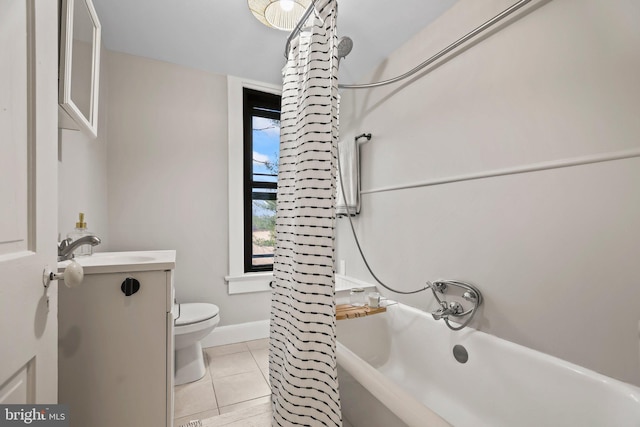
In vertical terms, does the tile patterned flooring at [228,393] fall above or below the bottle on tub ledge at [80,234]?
below

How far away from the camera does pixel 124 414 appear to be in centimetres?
104

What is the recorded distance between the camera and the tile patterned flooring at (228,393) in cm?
142

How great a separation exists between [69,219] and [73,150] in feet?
1.21

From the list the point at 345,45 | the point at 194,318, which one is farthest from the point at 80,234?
the point at 345,45

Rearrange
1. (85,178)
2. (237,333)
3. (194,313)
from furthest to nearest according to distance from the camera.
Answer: (237,333), (194,313), (85,178)

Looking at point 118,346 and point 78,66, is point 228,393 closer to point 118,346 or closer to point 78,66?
point 118,346

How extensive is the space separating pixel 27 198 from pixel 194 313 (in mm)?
1432

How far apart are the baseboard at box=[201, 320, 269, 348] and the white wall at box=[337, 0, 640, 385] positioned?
1.28m

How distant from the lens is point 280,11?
59.7 inches

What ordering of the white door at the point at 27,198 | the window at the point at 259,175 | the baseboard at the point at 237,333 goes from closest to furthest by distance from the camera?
1. the white door at the point at 27,198
2. the baseboard at the point at 237,333
3. the window at the point at 259,175

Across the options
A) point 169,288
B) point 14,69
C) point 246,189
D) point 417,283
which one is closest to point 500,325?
point 417,283

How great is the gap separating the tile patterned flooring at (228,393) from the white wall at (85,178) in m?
1.08

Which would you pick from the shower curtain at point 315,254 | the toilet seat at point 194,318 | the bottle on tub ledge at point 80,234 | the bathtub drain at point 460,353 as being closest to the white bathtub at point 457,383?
the bathtub drain at point 460,353

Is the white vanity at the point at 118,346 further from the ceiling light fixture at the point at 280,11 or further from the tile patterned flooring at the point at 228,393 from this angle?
the ceiling light fixture at the point at 280,11
